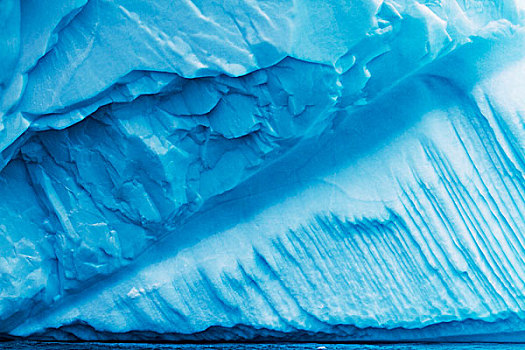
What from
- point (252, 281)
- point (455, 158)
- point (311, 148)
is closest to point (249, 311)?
point (252, 281)

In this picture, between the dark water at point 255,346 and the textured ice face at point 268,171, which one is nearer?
the textured ice face at point 268,171

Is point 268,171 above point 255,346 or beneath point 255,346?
above

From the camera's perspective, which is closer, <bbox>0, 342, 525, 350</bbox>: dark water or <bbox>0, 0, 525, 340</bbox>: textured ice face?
<bbox>0, 0, 525, 340</bbox>: textured ice face

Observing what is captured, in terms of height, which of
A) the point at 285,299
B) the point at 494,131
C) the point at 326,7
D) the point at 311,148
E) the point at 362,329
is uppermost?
the point at 326,7

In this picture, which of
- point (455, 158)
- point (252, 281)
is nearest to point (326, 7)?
point (455, 158)

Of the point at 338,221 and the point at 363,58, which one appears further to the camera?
the point at 338,221

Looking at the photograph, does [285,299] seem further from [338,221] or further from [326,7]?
[326,7]

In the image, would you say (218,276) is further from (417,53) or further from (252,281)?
(417,53)

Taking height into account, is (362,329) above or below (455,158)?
below
